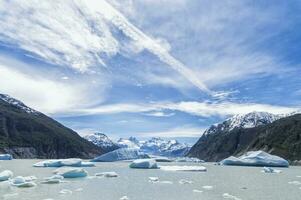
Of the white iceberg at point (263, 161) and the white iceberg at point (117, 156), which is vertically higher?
the white iceberg at point (117, 156)

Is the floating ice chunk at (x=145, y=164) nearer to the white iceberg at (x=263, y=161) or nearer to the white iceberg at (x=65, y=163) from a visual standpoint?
the white iceberg at (x=65, y=163)

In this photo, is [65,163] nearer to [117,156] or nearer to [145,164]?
[145,164]

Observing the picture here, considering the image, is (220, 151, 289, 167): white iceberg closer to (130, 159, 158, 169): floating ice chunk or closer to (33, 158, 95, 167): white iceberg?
(130, 159, 158, 169): floating ice chunk

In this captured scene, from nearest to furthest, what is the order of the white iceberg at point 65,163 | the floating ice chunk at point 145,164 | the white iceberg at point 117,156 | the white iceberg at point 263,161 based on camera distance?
the white iceberg at point 65,163 < the floating ice chunk at point 145,164 < the white iceberg at point 263,161 < the white iceberg at point 117,156

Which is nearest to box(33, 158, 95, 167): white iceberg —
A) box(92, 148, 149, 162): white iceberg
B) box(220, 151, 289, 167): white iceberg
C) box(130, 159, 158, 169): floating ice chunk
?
box(130, 159, 158, 169): floating ice chunk

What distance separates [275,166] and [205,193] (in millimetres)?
80947

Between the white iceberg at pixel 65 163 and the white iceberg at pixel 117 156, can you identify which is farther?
the white iceberg at pixel 117 156

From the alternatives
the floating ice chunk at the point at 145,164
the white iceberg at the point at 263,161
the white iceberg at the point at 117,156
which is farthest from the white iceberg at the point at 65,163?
the white iceberg at the point at 263,161

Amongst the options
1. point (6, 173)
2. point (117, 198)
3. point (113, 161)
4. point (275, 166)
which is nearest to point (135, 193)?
point (117, 198)

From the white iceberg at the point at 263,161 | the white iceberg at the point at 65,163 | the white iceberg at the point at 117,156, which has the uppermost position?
the white iceberg at the point at 117,156

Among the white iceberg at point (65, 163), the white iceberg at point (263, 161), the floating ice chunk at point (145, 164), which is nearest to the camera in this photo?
the white iceberg at point (65, 163)

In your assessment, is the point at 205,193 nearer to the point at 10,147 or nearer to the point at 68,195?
the point at 68,195

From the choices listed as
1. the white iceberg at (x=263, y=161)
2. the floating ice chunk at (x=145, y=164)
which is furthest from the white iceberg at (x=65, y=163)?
the white iceberg at (x=263, y=161)

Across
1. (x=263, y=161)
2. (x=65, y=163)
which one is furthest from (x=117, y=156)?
(x=65, y=163)
